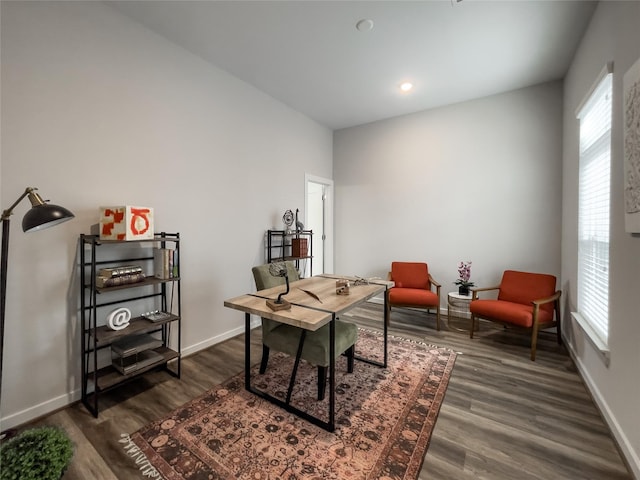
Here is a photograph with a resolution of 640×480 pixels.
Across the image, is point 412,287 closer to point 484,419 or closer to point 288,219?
point 288,219

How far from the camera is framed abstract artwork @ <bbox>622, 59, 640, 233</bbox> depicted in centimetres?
143

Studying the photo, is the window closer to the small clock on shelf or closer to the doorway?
the small clock on shelf

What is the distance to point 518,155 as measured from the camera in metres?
3.51

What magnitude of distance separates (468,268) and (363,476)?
118 inches

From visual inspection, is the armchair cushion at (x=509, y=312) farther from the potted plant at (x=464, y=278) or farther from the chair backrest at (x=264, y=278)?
the chair backrest at (x=264, y=278)

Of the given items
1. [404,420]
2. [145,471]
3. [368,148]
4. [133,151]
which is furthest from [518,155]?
[145,471]

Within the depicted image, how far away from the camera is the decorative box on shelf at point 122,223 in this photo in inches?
76.7

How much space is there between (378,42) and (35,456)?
3.49m

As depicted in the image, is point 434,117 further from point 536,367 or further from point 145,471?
point 145,471

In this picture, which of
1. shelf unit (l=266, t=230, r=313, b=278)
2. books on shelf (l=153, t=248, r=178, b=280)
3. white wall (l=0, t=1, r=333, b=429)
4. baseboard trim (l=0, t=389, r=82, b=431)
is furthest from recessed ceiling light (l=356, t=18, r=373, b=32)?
baseboard trim (l=0, t=389, r=82, b=431)

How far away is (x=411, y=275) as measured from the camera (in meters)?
3.95

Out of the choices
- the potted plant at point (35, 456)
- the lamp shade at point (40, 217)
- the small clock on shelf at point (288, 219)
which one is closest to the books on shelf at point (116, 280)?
the lamp shade at point (40, 217)

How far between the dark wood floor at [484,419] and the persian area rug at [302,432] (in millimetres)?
116

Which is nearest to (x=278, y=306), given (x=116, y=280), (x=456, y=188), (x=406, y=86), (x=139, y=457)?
(x=139, y=457)
